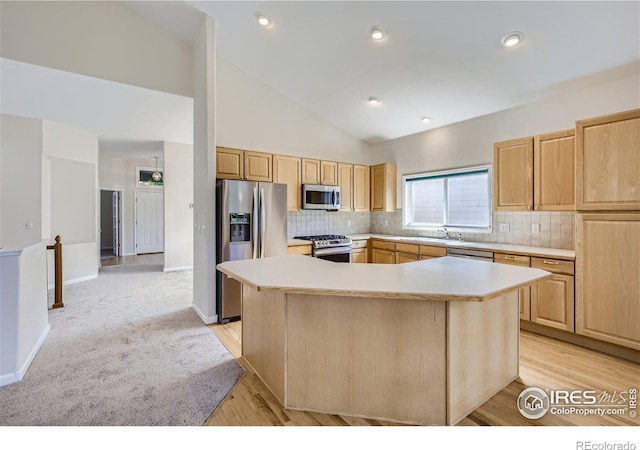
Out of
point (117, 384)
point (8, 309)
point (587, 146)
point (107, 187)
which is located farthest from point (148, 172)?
point (587, 146)

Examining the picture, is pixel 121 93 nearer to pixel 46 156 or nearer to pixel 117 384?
pixel 46 156

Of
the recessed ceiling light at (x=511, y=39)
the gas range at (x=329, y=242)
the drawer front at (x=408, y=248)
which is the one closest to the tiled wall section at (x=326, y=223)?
the gas range at (x=329, y=242)

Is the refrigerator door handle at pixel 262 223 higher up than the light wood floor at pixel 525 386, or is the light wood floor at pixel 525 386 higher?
the refrigerator door handle at pixel 262 223

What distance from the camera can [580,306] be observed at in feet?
9.12

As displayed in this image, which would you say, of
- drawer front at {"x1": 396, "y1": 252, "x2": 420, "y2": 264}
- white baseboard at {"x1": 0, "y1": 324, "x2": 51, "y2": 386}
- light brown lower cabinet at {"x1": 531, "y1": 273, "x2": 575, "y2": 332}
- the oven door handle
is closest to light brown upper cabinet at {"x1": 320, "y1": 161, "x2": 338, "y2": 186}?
the oven door handle

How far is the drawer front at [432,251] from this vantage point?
157 inches

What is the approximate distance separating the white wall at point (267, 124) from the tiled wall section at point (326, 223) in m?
0.98

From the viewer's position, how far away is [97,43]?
142 inches

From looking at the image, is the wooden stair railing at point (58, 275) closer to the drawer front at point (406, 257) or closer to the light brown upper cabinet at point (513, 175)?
the drawer front at point (406, 257)

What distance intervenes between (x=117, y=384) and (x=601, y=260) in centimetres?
402

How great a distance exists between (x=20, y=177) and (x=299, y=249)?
4.45 metres

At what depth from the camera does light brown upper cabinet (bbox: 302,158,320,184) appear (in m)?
4.78

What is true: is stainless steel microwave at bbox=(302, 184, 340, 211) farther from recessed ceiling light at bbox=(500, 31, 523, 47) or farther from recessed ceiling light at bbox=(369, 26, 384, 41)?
recessed ceiling light at bbox=(500, 31, 523, 47)

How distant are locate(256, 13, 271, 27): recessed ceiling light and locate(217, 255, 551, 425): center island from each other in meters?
2.83
